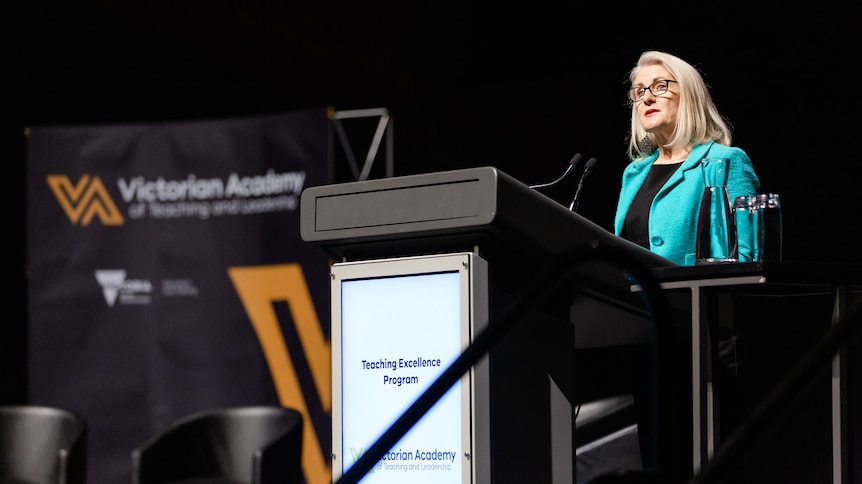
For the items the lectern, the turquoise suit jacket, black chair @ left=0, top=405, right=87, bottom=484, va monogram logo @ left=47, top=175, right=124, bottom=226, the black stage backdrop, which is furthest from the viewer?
va monogram logo @ left=47, top=175, right=124, bottom=226

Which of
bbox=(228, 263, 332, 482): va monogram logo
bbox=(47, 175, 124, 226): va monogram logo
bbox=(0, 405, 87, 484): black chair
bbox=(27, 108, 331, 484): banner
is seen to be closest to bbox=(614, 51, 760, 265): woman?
bbox=(27, 108, 331, 484): banner

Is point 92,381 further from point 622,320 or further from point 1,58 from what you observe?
point 622,320

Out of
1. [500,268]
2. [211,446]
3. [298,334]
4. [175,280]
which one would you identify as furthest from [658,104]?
[175,280]

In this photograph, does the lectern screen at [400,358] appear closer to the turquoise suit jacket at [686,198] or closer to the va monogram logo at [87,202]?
the turquoise suit jacket at [686,198]

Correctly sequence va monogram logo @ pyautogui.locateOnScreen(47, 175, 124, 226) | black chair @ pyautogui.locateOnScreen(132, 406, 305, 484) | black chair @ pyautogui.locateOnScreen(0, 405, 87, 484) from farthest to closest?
va monogram logo @ pyautogui.locateOnScreen(47, 175, 124, 226), black chair @ pyautogui.locateOnScreen(0, 405, 87, 484), black chair @ pyautogui.locateOnScreen(132, 406, 305, 484)

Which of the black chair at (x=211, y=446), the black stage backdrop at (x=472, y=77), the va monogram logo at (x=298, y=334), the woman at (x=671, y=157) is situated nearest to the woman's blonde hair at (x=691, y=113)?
the woman at (x=671, y=157)

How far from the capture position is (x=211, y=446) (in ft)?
12.9

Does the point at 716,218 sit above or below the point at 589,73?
below

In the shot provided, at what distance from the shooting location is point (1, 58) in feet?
16.9

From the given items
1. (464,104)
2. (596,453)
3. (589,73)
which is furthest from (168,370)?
(596,453)

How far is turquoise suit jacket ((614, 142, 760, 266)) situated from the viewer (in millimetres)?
2557

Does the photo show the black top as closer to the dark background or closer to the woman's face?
the woman's face

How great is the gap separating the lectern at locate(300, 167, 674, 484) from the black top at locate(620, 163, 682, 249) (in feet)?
2.98

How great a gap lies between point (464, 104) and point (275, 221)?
3.21 ft
